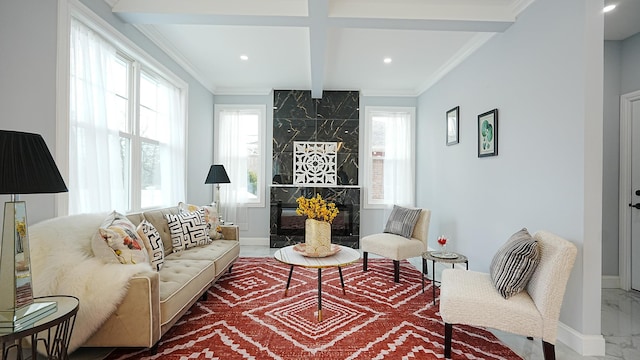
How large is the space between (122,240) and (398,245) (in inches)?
107

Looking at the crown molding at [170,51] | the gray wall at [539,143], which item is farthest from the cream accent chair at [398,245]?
the crown molding at [170,51]

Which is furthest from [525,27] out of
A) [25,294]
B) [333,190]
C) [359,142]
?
[25,294]

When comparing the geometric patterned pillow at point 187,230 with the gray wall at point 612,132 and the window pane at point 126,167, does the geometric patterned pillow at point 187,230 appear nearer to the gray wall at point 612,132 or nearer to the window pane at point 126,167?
the window pane at point 126,167

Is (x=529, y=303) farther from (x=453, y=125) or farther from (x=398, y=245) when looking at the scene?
(x=453, y=125)

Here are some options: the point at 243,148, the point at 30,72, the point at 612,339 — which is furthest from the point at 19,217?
the point at 243,148

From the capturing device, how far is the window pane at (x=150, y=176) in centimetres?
354

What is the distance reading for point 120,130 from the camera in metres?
3.11

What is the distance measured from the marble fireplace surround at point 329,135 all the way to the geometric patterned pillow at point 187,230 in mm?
2054

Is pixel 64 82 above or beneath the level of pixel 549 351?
above

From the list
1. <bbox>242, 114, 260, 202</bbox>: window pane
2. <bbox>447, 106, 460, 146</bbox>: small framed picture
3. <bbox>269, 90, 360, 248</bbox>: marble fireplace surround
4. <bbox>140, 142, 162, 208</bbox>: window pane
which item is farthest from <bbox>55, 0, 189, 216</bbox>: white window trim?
<bbox>447, 106, 460, 146</bbox>: small framed picture

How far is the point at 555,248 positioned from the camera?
79.8 inches

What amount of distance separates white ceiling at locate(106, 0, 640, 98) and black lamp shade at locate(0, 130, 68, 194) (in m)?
1.89

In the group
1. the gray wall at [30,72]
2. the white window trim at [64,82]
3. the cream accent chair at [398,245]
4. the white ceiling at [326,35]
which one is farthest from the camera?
the cream accent chair at [398,245]

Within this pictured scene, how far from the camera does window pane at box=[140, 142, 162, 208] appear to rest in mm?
3537
